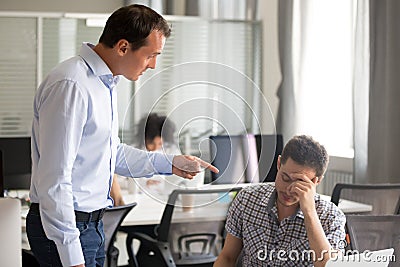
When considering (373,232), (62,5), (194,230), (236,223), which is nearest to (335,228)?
(236,223)

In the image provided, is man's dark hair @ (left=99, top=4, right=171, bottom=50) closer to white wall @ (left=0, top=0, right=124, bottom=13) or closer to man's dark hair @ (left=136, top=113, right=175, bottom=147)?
man's dark hair @ (left=136, top=113, right=175, bottom=147)

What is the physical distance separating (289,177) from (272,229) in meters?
0.17

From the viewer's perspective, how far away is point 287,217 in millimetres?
2395

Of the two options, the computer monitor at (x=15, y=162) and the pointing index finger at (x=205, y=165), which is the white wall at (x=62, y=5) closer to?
the computer monitor at (x=15, y=162)

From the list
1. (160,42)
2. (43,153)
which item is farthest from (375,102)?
(43,153)

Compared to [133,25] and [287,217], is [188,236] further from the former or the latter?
[133,25]

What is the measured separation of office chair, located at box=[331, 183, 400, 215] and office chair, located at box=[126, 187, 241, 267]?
1.62ft

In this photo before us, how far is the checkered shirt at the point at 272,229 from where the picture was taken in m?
2.33

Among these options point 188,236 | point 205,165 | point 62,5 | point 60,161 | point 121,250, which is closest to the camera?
point 60,161

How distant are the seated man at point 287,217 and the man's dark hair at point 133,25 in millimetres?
656

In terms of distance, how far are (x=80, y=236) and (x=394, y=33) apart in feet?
9.09

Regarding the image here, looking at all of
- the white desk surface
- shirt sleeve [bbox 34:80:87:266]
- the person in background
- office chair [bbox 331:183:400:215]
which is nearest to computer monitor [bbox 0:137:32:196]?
the white desk surface

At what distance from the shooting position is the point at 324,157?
2426 mm

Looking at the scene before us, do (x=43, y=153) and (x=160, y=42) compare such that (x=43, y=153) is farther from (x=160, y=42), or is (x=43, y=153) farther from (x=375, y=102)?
(x=375, y=102)
